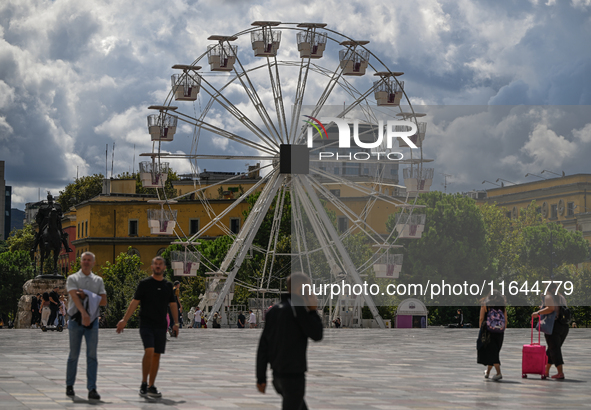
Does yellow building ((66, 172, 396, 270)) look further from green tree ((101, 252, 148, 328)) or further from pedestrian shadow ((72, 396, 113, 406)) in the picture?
pedestrian shadow ((72, 396, 113, 406))

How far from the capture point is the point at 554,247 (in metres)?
47.6

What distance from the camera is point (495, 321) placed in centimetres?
1578

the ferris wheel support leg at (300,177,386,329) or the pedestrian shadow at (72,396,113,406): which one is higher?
the ferris wheel support leg at (300,177,386,329)

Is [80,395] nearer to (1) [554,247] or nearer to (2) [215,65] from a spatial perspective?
(2) [215,65]

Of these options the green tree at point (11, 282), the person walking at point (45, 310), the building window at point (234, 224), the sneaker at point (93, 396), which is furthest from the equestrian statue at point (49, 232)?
the building window at point (234, 224)

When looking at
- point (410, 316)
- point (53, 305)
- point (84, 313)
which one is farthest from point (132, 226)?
point (84, 313)

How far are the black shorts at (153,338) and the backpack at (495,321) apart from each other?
5.80 meters

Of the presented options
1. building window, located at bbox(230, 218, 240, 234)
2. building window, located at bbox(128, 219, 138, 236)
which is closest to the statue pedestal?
building window, located at bbox(230, 218, 240, 234)

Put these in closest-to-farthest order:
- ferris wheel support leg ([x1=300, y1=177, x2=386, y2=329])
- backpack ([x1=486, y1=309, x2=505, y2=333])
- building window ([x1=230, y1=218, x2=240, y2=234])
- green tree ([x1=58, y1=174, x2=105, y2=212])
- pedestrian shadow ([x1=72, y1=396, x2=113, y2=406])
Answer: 1. pedestrian shadow ([x1=72, y1=396, x2=113, y2=406])
2. backpack ([x1=486, y1=309, x2=505, y2=333])
3. ferris wheel support leg ([x1=300, y1=177, x2=386, y2=329])
4. building window ([x1=230, y1=218, x2=240, y2=234])
5. green tree ([x1=58, y1=174, x2=105, y2=212])

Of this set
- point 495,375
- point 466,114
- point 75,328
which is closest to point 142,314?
point 75,328

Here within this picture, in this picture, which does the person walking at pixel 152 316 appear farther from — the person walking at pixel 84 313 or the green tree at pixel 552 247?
the green tree at pixel 552 247

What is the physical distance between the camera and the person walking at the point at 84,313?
12.2 metres

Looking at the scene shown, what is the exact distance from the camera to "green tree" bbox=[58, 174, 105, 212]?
108m

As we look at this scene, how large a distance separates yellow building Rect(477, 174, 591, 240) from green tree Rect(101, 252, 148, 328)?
3227 centimetres
